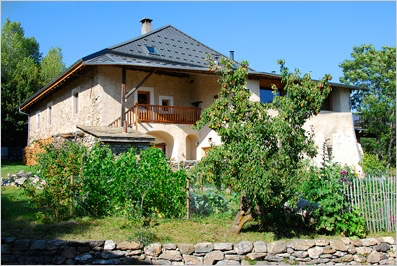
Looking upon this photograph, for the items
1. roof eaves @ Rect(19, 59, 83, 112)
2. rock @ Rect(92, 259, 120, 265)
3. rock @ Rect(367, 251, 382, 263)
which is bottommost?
rock @ Rect(367, 251, 382, 263)

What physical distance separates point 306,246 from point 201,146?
36.1ft

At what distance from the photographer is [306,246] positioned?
7340 mm

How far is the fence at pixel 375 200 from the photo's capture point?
8.08 meters

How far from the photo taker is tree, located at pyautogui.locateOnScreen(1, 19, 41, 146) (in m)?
27.7

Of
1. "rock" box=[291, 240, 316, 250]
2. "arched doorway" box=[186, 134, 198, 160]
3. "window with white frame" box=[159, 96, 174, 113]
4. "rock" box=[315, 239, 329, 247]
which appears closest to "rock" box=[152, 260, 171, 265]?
"rock" box=[291, 240, 316, 250]

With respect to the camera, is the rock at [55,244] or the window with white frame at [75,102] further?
the window with white frame at [75,102]

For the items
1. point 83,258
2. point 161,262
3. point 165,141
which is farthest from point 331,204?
point 165,141

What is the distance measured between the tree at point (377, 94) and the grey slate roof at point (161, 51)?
10.4 meters

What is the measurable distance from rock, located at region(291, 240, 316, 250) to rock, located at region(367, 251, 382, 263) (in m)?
1.19

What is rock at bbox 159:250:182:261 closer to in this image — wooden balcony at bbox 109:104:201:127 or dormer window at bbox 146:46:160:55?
wooden balcony at bbox 109:104:201:127

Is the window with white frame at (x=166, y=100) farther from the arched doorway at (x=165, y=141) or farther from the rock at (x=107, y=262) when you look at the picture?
the rock at (x=107, y=262)

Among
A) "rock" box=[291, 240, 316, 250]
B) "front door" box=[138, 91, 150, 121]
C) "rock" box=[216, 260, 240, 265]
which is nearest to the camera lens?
"rock" box=[216, 260, 240, 265]

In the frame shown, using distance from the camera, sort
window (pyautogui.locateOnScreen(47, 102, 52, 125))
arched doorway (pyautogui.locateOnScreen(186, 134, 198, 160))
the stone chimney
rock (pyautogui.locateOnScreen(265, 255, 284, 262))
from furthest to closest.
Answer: the stone chimney → window (pyautogui.locateOnScreen(47, 102, 52, 125)) → arched doorway (pyautogui.locateOnScreen(186, 134, 198, 160)) → rock (pyautogui.locateOnScreen(265, 255, 284, 262))

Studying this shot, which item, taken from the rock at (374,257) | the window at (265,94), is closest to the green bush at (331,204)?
the rock at (374,257)
